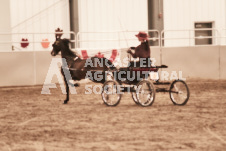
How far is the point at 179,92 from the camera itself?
11531 millimetres

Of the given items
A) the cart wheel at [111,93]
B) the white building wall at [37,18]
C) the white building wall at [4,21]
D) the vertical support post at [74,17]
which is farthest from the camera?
the vertical support post at [74,17]

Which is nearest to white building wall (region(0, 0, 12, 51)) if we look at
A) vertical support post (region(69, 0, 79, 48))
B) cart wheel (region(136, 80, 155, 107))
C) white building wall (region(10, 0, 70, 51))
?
white building wall (region(10, 0, 70, 51))

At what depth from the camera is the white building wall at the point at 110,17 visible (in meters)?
23.7

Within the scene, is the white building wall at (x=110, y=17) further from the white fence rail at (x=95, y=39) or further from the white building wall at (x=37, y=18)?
the white building wall at (x=37, y=18)

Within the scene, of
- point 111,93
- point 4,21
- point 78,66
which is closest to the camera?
point 111,93

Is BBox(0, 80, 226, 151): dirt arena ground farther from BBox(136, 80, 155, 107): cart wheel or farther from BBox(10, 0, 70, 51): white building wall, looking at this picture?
BBox(10, 0, 70, 51): white building wall

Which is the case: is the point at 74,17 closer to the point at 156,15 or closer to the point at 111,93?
the point at 156,15

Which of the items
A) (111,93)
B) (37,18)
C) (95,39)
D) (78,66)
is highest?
(37,18)

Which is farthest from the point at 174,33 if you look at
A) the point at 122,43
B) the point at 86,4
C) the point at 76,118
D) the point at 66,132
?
the point at 66,132

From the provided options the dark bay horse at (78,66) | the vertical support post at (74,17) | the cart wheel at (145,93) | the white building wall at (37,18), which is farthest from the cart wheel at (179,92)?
the white building wall at (37,18)

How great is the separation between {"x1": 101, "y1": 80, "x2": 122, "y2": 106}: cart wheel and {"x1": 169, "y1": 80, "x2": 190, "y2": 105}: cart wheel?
4.07ft

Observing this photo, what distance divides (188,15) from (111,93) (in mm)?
A: 13932

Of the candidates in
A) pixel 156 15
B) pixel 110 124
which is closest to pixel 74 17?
pixel 156 15

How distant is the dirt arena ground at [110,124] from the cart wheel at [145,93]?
187 mm
